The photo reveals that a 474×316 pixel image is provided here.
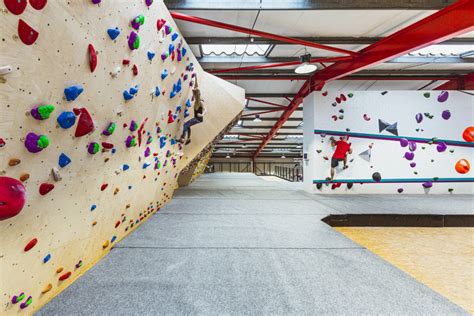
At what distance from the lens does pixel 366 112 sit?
520 centimetres

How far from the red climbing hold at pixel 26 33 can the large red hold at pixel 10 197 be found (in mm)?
495

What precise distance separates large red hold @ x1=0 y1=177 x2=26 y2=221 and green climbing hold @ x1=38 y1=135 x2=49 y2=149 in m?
0.16

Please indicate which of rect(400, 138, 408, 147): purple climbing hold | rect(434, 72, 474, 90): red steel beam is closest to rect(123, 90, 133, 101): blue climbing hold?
rect(400, 138, 408, 147): purple climbing hold

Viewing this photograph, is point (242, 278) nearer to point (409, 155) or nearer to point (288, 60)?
point (288, 60)

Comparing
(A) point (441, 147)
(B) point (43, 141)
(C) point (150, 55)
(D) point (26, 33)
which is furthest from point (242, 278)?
(A) point (441, 147)

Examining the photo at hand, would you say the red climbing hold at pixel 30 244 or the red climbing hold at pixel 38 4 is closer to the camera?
the red climbing hold at pixel 38 4

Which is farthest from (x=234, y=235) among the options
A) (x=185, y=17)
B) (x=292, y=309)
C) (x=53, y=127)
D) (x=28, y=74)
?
(x=185, y=17)

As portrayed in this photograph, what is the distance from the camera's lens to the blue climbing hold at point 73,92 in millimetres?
1079

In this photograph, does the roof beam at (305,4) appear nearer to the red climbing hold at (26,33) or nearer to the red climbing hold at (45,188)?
the red climbing hold at (26,33)

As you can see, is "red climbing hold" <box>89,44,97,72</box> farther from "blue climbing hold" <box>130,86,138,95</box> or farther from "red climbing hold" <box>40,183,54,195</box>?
"red climbing hold" <box>40,183,54,195</box>

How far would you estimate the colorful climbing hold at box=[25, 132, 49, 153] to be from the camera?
93 cm

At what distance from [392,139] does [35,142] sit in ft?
19.3

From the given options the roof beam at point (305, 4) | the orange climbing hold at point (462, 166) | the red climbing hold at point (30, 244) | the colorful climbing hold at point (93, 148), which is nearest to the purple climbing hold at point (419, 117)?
the orange climbing hold at point (462, 166)

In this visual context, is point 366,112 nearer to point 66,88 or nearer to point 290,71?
point 290,71
